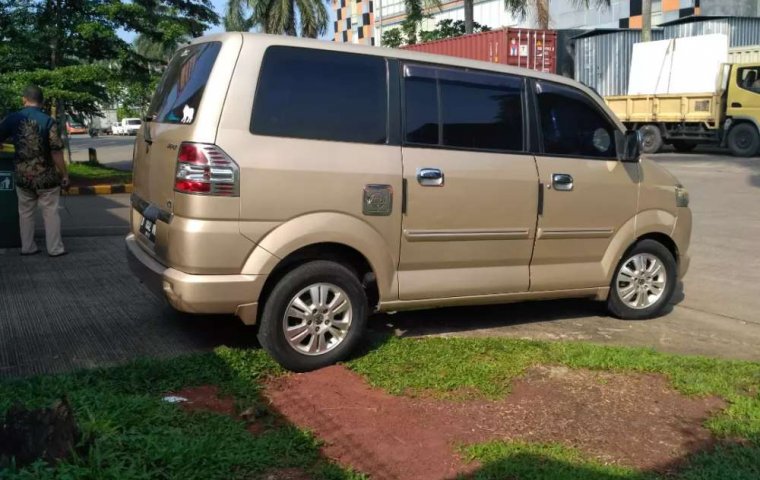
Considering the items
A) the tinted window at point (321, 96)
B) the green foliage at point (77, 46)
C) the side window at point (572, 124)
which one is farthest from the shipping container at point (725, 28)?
the tinted window at point (321, 96)

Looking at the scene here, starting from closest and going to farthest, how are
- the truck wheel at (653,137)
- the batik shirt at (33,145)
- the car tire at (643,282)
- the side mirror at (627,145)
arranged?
the side mirror at (627,145) < the car tire at (643,282) < the batik shirt at (33,145) < the truck wheel at (653,137)

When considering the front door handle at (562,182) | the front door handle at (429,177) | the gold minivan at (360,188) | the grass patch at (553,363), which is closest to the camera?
the grass patch at (553,363)

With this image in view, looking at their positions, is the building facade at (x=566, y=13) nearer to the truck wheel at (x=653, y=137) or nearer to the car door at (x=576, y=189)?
the truck wheel at (x=653, y=137)

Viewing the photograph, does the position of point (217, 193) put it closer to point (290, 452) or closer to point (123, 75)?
point (290, 452)

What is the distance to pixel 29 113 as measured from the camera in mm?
7641

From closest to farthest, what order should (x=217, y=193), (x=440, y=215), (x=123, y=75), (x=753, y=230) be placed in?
(x=217, y=193)
(x=440, y=215)
(x=753, y=230)
(x=123, y=75)

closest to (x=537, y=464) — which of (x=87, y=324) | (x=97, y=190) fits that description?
(x=87, y=324)

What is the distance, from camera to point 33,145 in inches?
302

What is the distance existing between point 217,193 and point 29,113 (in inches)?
172

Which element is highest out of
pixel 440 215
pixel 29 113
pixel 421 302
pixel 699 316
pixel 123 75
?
pixel 123 75

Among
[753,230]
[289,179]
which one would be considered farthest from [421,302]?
[753,230]

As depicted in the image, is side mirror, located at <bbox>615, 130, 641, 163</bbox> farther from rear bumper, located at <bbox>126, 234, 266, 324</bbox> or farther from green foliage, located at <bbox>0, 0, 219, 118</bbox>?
green foliage, located at <bbox>0, 0, 219, 118</bbox>

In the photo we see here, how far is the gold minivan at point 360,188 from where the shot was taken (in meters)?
4.41

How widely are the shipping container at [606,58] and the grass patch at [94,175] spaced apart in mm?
17629
